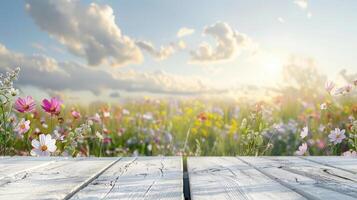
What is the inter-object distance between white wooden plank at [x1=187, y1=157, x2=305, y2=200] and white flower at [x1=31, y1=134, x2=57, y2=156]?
1.06 meters

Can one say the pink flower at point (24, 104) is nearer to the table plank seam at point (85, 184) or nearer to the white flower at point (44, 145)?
the white flower at point (44, 145)

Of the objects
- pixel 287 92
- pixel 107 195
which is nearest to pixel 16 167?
pixel 107 195

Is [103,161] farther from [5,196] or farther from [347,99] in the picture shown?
[347,99]

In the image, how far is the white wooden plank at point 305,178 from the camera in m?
1.57

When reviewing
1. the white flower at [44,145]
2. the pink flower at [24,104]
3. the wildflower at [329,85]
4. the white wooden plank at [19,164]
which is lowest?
the white wooden plank at [19,164]

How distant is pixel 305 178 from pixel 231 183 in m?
0.33

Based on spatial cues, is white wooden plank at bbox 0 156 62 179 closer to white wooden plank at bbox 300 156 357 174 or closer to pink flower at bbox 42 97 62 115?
pink flower at bbox 42 97 62 115

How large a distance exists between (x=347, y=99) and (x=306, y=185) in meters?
5.39

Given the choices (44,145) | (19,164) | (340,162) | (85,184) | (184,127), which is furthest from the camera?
(184,127)

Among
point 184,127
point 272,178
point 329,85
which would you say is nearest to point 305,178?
point 272,178

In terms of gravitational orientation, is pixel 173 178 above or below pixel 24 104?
below

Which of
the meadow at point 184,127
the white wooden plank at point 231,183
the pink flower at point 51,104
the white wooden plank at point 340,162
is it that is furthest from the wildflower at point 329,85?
the pink flower at point 51,104

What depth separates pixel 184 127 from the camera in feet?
18.7

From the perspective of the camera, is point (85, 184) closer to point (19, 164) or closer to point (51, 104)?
point (19, 164)
